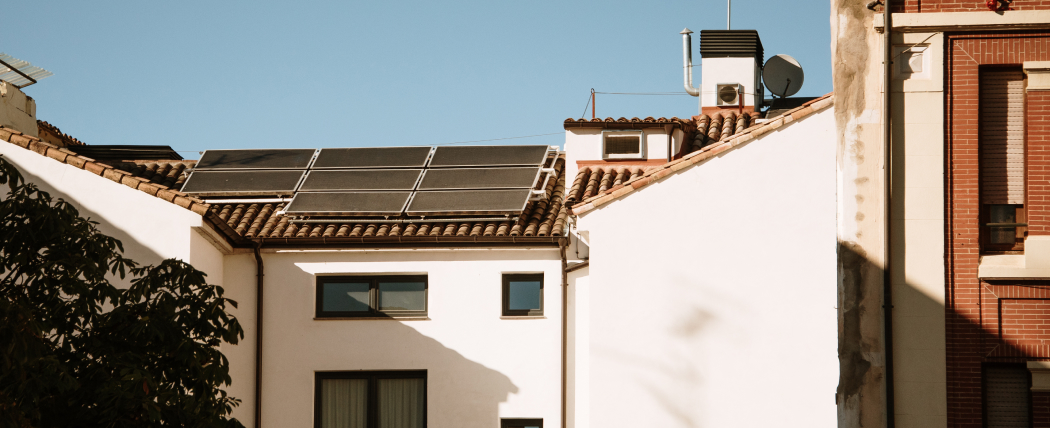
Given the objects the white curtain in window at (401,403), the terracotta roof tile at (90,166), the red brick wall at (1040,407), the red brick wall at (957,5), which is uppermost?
the red brick wall at (957,5)

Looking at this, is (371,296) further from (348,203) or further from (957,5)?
(957,5)

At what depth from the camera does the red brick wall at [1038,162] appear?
32.8 ft

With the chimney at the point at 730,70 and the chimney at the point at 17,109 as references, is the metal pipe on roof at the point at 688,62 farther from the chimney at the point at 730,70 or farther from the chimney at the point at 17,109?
the chimney at the point at 17,109

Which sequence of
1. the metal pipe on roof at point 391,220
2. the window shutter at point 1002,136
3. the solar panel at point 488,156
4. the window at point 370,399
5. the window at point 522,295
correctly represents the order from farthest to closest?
the solar panel at point 488,156 → the metal pipe on roof at point 391,220 → the window at point 522,295 → the window at point 370,399 → the window shutter at point 1002,136

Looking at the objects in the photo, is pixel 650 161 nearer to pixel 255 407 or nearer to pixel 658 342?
pixel 658 342

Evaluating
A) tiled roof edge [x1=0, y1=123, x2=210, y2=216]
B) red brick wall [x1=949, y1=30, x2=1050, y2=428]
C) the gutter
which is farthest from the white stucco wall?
red brick wall [x1=949, y1=30, x2=1050, y2=428]

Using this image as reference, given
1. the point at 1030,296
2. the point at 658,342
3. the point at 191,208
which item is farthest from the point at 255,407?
the point at 1030,296

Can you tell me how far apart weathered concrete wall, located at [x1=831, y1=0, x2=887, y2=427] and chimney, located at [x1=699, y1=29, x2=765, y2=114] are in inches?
528

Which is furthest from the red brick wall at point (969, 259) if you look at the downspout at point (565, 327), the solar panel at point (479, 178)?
the solar panel at point (479, 178)

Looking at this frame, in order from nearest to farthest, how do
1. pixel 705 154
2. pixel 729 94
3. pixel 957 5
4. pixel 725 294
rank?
1. pixel 957 5
2. pixel 725 294
3. pixel 705 154
4. pixel 729 94

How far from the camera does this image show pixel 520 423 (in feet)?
55.1

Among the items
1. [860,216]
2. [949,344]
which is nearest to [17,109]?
[860,216]

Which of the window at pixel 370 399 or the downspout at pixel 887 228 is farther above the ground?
the downspout at pixel 887 228

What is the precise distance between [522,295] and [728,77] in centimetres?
964
